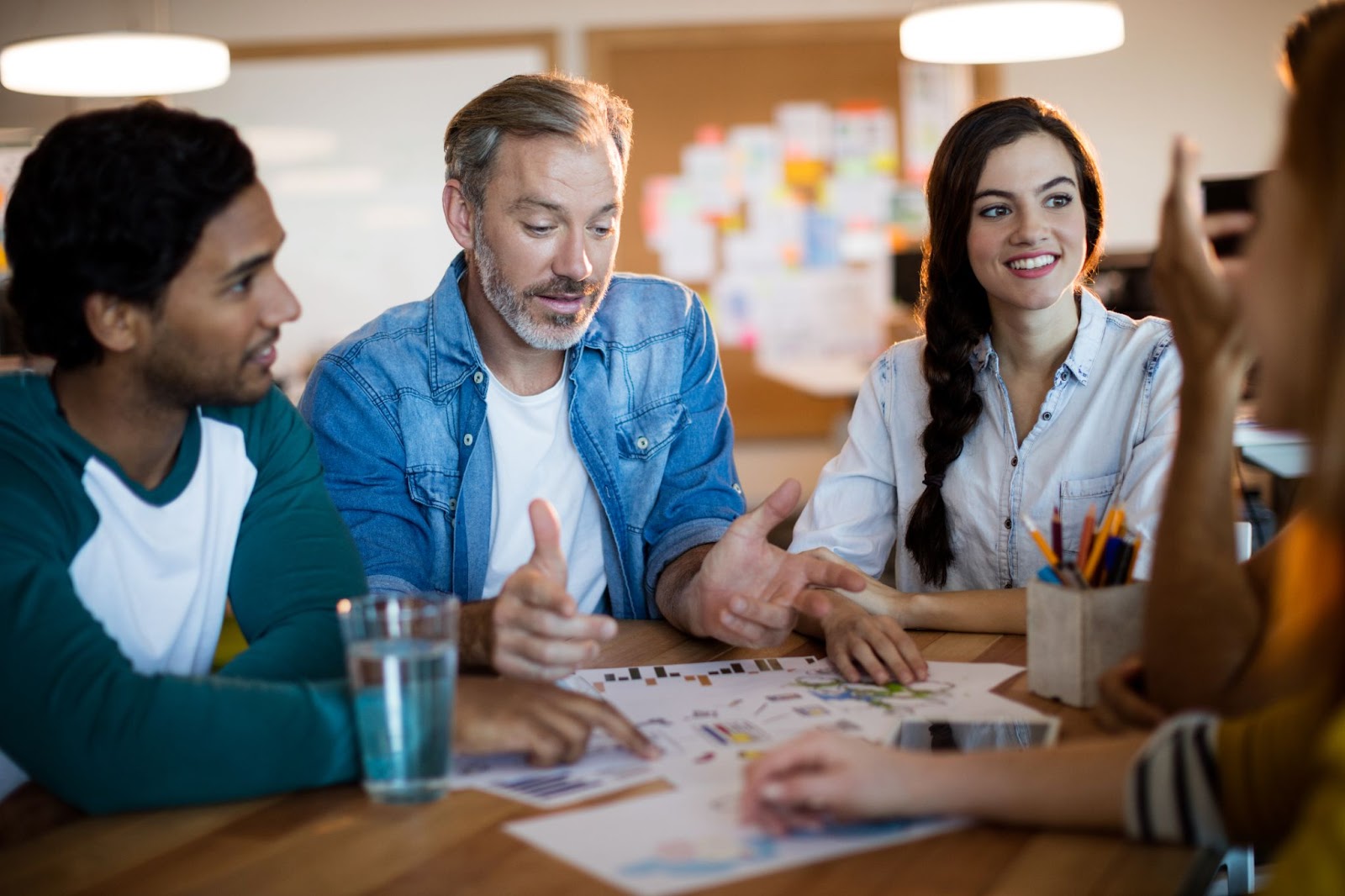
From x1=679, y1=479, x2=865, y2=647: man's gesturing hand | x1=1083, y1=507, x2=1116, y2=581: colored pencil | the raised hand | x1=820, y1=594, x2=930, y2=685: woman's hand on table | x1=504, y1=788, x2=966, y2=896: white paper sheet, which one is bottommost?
x1=504, y1=788, x2=966, y2=896: white paper sheet

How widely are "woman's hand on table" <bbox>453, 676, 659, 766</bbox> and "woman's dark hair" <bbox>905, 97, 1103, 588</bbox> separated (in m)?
0.94

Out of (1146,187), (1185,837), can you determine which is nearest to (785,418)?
(1146,187)

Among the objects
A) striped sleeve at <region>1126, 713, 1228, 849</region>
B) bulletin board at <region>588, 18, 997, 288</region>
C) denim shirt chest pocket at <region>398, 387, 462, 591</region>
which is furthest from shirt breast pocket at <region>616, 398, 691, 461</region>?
bulletin board at <region>588, 18, 997, 288</region>

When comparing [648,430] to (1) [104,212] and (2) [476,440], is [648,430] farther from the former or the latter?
(1) [104,212]

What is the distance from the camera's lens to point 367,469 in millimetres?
1835

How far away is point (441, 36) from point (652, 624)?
4.81 meters

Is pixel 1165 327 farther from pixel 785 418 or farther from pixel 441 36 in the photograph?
pixel 441 36

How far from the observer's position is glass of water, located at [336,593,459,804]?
1.01 m

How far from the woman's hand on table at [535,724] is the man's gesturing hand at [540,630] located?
7 cm

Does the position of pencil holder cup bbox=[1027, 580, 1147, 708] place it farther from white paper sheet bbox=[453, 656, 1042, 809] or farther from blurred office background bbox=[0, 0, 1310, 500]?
blurred office background bbox=[0, 0, 1310, 500]

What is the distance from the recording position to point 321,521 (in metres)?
1.42

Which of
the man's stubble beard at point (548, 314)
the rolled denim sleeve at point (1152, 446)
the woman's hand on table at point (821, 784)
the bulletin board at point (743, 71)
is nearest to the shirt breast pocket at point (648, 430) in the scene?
the man's stubble beard at point (548, 314)

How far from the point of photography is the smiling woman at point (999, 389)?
6.07 ft

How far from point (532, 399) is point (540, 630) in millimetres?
825
